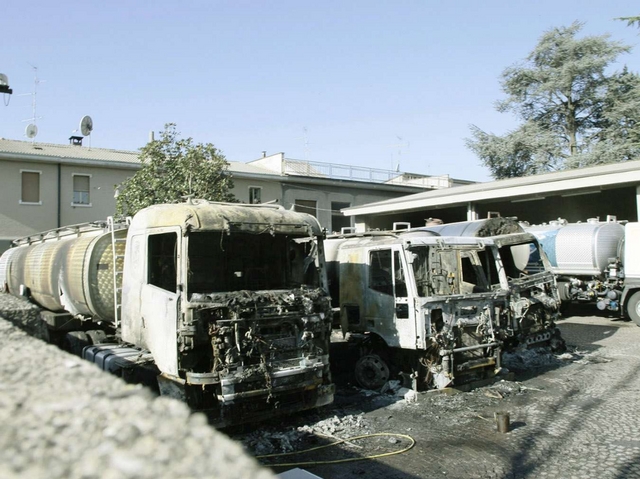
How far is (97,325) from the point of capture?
958 cm

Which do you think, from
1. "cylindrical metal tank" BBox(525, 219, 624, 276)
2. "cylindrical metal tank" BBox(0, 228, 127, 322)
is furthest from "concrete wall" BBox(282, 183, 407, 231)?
"cylindrical metal tank" BBox(0, 228, 127, 322)

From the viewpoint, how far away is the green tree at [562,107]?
32531 millimetres

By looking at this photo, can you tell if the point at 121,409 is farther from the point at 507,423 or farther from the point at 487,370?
the point at 487,370

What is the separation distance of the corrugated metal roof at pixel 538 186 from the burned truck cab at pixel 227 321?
13.4 metres

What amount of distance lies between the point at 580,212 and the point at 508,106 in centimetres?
1478

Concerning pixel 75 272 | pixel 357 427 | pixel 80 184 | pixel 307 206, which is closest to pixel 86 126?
pixel 80 184

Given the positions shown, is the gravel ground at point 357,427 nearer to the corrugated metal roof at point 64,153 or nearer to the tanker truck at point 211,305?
the tanker truck at point 211,305

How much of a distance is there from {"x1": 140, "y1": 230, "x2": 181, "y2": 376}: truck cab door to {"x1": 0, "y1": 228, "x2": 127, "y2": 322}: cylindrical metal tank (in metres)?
1.10

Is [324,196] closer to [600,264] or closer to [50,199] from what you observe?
[50,199]

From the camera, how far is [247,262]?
8.32m

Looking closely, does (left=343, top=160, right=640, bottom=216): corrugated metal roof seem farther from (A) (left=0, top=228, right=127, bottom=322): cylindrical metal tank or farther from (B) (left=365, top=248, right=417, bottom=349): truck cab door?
(A) (left=0, top=228, right=127, bottom=322): cylindrical metal tank

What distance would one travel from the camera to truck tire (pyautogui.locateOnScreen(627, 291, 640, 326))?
14.7 metres

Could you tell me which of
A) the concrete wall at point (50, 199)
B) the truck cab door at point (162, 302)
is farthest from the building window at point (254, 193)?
the truck cab door at point (162, 302)

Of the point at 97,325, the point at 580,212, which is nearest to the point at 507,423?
the point at 97,325
